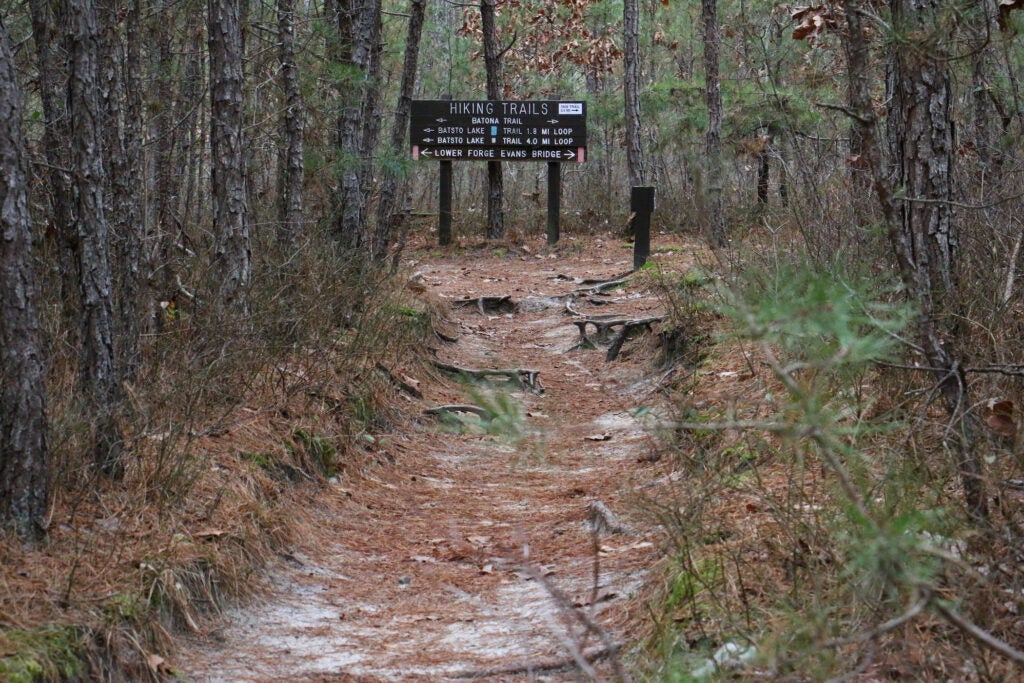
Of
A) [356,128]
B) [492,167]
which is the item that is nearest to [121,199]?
[356,128]

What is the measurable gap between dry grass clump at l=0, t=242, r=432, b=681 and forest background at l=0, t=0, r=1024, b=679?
3 centimetres

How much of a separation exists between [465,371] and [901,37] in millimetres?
7133

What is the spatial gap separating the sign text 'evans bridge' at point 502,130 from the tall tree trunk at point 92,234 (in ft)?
48.3

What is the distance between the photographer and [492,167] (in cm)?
2081

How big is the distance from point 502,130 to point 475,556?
1503 cm

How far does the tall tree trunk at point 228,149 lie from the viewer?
8.19m

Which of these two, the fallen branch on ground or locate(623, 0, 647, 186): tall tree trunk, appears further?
locate(623, 0, 647, 186): tall tree trunk

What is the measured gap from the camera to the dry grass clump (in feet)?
14.1

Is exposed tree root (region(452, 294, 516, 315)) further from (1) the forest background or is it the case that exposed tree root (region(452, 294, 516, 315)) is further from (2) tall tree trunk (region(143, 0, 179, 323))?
(2) tall tree trunk (region(143, 0, 179, 323))

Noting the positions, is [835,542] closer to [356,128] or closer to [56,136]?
[56,136]

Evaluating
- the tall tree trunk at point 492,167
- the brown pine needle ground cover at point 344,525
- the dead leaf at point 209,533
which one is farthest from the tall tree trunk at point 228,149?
the tall tree trunk at point 492,167

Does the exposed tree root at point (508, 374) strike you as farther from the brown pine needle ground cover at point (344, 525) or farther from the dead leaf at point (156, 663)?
the dead leaf at point (156, 663)

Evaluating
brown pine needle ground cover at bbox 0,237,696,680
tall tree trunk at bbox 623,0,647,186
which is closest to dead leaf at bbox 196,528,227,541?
brown pine needle ground cover at bbox 0,237,696,680

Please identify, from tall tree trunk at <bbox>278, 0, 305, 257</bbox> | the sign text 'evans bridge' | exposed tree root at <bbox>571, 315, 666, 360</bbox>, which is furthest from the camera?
the sign text 'evans bridge'
